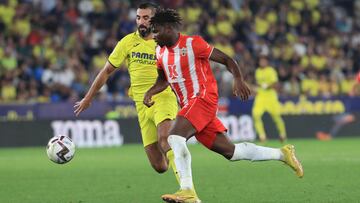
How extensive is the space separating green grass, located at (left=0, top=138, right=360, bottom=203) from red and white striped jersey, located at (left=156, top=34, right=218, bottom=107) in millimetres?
1291

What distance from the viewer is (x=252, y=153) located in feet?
29.8

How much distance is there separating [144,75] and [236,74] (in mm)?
2041

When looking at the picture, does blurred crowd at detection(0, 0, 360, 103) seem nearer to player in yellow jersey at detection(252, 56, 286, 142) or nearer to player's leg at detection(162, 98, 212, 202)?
player in yellow jersey at detection(252, 56, 286, 142)

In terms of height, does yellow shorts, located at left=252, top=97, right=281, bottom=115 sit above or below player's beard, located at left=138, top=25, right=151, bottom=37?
above

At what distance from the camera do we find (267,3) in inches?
1224

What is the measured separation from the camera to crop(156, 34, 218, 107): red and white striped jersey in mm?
8844

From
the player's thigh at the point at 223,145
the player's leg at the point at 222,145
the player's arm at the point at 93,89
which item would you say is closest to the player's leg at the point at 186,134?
the player's leg at the point at 222,145

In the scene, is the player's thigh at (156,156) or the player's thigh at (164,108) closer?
the player's thigh at (164,108)

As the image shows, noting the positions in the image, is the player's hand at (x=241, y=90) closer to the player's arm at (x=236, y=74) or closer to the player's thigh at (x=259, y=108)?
the player's arm at (x=236, y=74)

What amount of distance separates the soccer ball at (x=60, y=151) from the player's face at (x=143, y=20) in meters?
1.65

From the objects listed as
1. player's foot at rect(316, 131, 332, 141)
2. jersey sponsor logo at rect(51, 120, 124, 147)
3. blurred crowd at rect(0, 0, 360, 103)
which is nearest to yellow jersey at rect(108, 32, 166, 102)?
jersey sponsor logo at rect(51, 120, 124, 147)

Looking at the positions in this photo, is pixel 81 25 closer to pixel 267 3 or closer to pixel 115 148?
pixel 115 148

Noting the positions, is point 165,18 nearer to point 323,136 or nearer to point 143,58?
point 143,58

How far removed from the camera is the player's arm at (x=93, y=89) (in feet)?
33.1
